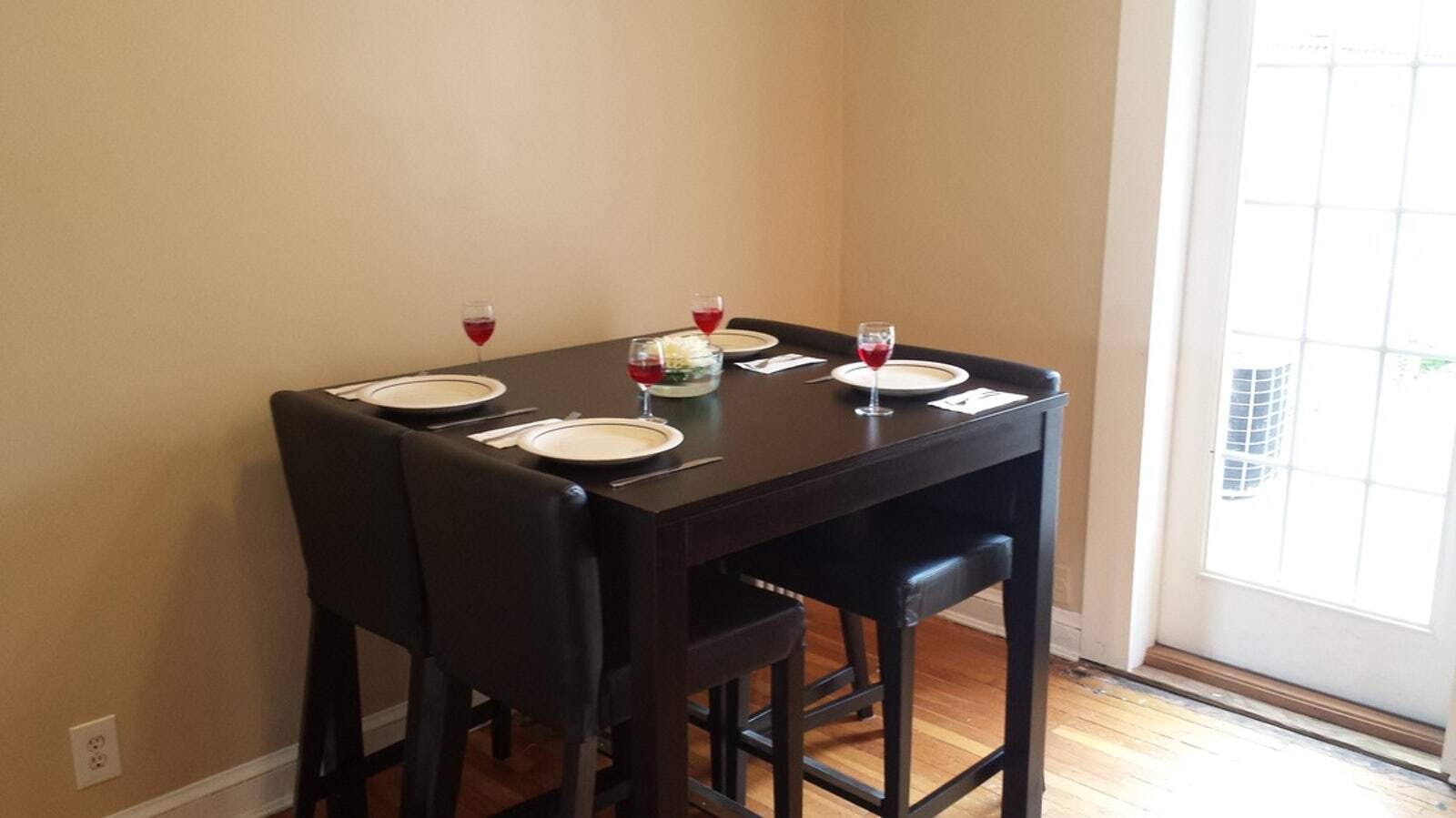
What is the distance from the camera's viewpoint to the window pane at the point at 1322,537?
2.82 m

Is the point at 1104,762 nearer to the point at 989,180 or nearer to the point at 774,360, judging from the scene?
the point at 774,360

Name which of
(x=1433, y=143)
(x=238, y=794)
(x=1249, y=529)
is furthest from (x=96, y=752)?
(x=1433, y=143)

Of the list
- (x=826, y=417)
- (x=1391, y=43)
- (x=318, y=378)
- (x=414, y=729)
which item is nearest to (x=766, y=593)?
(x=826, y=417)

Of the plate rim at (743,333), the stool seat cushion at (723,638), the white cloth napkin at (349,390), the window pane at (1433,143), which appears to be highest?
the window pane at (1433,143)

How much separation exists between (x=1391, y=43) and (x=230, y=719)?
271 centimetres

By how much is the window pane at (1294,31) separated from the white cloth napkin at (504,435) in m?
1.82

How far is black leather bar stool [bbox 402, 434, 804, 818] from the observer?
66.7 inches

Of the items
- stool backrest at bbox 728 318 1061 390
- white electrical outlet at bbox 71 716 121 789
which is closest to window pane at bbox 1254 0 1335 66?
stool backrest at bbox 728 318 1061 390

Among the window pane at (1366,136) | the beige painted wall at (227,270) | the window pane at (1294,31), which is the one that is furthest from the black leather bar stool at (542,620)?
the window pane at (1294,31)

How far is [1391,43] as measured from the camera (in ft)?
8.53

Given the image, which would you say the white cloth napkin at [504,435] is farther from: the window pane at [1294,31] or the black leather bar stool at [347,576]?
the window pane at [1294,31]

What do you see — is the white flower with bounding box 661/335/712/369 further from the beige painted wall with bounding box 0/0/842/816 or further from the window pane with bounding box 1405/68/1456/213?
the window pane with bounding box 1405/68/1456/213

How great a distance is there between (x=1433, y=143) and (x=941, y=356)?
111 cm

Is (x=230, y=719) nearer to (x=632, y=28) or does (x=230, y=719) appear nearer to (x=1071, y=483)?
(x=632, y=28)
